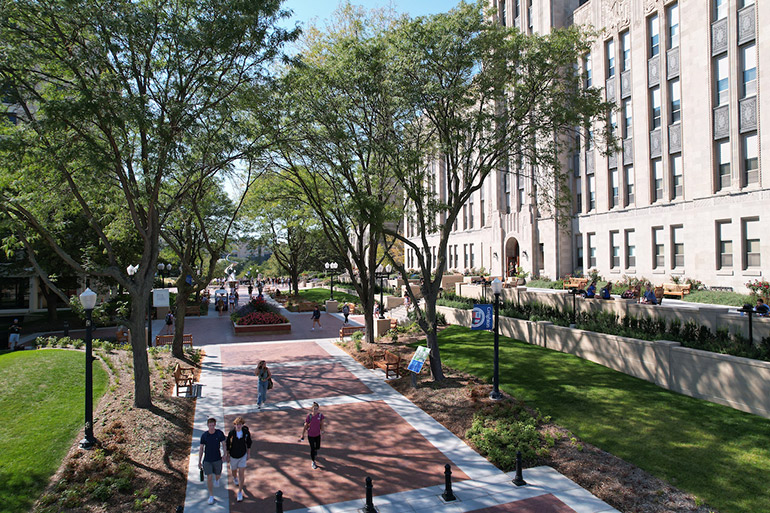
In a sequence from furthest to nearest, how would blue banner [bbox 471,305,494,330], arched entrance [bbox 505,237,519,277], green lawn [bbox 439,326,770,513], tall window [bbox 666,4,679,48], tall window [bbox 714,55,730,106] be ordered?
arched entrance [bbox 505,237,519,277]
tall window [bbox 666,4,679,48]
tall window [bbox 714,55,730,106]
blue banner [bbox 471,305,494,330]
green lawn [bbox 439,326,770,513]

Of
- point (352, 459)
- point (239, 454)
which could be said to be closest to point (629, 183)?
point (352, 459)

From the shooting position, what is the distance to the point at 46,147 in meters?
10.6

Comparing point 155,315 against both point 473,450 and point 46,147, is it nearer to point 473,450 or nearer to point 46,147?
point 46,147

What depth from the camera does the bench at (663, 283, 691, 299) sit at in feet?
86.2

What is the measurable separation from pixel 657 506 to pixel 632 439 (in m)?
2.48

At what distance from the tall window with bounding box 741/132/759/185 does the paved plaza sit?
23.3 metres

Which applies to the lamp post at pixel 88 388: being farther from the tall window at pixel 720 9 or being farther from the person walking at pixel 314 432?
the tall window at pixel 720 9

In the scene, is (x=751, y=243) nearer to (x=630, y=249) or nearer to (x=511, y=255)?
(x=630, y=249)

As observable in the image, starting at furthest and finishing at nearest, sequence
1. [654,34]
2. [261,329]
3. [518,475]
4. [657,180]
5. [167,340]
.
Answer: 1. [657,180]
2. [654,34]
3. [261,329]
4. [167,340]
5. [518,475]

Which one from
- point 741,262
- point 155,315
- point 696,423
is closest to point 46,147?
point 696,423

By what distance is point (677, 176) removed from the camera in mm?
29328

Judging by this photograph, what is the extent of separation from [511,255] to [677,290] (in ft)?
61.7

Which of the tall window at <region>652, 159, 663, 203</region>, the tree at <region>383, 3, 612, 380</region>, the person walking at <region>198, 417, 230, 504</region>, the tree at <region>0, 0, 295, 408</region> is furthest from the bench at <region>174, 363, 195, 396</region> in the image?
the tall window at <region>652, 159, 663, 203</region>

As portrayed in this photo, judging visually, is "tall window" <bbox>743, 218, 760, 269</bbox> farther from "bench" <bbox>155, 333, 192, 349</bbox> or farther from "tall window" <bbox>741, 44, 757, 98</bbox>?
"bench" <bbox>155, 333, 192, 349</bbox>
